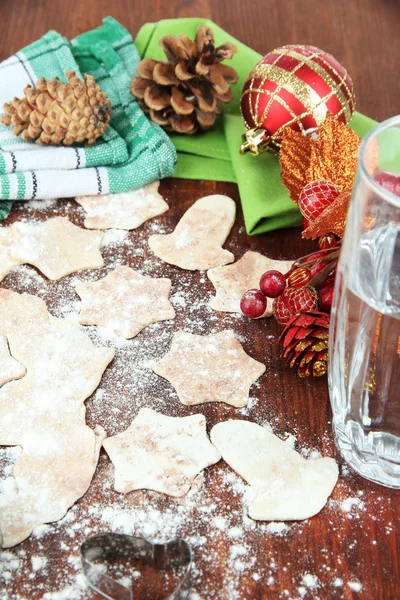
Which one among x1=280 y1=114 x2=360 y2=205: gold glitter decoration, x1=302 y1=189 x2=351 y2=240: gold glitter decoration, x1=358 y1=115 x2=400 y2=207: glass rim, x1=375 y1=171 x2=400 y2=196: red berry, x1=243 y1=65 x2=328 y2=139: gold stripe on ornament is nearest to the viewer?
x1=358 y1=115 x2=400 y2=207: glass rim

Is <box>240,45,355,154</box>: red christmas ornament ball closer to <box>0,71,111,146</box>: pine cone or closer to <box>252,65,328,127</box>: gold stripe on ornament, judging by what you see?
<box>252,65,328,127</box>: gold stripe on ornament

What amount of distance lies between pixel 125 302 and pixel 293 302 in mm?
218

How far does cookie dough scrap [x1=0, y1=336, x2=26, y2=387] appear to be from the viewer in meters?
0.85

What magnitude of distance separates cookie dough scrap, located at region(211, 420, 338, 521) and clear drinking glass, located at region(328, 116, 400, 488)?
0.04m

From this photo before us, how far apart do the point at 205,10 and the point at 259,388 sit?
928 mm

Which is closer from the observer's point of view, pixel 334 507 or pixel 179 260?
pixel 334 507

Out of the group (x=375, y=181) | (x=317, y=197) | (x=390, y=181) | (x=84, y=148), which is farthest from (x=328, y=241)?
(x=84, y=148)

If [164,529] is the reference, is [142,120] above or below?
above

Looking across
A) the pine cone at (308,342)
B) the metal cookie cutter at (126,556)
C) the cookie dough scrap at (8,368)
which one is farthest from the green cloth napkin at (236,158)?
the metal cookie cutter at (126,556)

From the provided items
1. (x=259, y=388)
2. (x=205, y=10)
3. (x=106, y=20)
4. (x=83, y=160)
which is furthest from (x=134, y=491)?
(x=205, y=10)

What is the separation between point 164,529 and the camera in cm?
72

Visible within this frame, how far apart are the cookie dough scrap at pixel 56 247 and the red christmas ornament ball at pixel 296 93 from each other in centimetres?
26

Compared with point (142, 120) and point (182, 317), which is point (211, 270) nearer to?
point (182, 317)

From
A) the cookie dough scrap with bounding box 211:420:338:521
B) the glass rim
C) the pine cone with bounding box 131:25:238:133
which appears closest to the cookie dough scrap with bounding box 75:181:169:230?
the pine cone with bounding box 131:25:238:133
